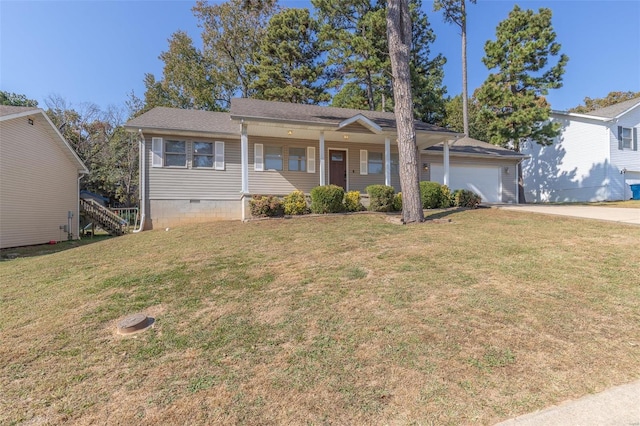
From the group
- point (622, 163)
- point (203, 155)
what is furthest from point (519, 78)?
point (203, 155)

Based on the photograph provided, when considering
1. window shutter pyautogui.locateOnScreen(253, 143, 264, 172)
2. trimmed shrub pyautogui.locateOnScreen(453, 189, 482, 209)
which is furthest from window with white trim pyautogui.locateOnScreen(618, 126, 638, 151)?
window shutter pyautogui.locateOnScreen(253, 143, 264, 172)

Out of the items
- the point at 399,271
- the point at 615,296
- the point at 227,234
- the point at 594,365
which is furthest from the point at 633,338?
the point at 227,234

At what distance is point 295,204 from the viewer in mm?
10734

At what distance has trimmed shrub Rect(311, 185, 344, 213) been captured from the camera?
1074 cm

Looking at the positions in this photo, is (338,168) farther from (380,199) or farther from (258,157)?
(258,157)

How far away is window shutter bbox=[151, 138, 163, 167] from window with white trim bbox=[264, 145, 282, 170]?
13.0ft

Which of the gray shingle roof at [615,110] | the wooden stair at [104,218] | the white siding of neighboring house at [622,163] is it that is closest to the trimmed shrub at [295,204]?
the wooden stair at [104,218]

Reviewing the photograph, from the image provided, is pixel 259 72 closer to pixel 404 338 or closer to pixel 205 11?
pixel 205 11

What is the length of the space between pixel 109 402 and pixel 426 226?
7.57 meters

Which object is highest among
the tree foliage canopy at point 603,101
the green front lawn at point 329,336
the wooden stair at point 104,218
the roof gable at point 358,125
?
the tree foliage canopy at point 603,101

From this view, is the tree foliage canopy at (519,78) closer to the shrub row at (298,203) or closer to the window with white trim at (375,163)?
the window with white trim at (375,163)

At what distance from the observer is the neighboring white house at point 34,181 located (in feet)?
35.4

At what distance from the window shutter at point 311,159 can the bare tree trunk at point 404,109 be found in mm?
4830

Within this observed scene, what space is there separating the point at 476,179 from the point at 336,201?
9.39 m
